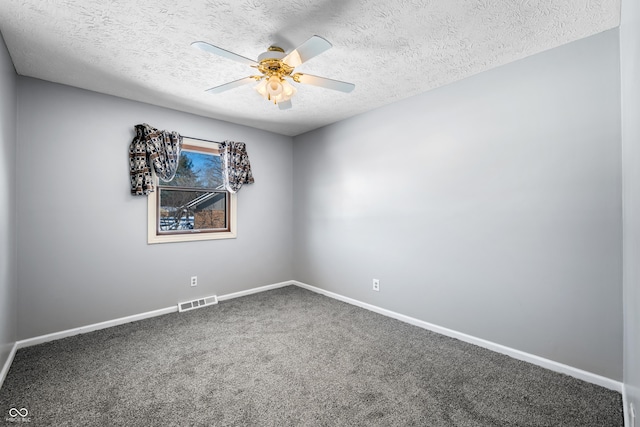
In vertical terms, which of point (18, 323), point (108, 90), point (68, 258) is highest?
point (108, 90)

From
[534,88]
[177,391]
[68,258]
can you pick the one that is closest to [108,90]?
[68,258]

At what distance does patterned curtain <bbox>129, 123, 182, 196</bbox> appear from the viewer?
3.19 meters

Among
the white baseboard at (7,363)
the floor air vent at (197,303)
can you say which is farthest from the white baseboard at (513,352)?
the white baseboard at (7,363)

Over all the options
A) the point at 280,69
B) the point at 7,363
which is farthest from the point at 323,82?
the point at 7,363

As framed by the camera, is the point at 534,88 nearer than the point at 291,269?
Yes

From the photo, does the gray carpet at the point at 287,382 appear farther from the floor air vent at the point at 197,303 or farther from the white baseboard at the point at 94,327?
the floor air vent at the point at 197,303

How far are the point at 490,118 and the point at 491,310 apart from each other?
169 centimetres

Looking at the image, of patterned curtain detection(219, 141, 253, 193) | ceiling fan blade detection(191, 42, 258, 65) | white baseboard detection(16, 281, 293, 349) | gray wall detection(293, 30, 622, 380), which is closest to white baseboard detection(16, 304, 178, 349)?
white baseboard detection(16, 281, 293, 349)

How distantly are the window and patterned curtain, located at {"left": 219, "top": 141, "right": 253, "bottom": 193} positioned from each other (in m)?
0.10

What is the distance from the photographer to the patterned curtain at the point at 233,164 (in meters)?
3.96

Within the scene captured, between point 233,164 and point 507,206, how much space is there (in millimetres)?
3209

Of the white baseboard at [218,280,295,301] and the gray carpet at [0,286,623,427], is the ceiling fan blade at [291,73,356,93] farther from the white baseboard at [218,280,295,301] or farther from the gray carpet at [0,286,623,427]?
the white baseboard at [218,280,295,301]

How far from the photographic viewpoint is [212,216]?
13.1 ft

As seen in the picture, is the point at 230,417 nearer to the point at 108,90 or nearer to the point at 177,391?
the point at 177,391
